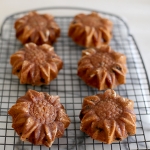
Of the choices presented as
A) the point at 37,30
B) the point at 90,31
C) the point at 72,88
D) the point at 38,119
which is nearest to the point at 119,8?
the point at 90,31

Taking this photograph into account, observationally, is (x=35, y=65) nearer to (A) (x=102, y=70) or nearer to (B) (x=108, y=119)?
(A) (x=102, y=70)

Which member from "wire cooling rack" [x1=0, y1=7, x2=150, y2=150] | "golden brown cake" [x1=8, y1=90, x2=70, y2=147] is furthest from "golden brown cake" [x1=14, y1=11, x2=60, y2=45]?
"golden brown cake" [x1=8, y1=90, x2=70, y2=147]

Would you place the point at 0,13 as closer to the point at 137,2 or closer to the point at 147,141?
the point at 137,2

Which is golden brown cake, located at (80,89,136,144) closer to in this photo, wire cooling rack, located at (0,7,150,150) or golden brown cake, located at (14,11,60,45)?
wire cooling rack, located at (0,7,150,150)

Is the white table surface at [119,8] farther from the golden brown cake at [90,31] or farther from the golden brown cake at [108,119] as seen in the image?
the golden brown cake at [108,119]

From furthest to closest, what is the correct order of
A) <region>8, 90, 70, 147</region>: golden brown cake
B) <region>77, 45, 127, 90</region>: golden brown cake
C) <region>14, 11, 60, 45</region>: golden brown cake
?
1. <region>14, 11, 60, 45</region>: golden brown cake
2. <region>77, 45, 127, 90</region>: golden brown cake
3. <region>8, 90, 70, 147</region>: golden brown cake

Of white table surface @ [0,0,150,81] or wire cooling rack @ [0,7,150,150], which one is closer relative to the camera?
wire cooling rack @ [0,7,150,150]
